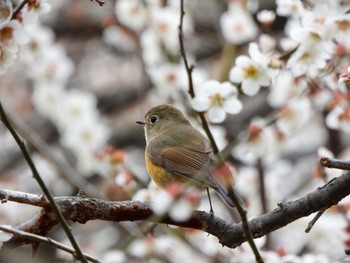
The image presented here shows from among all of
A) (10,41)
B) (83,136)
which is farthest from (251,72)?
(83,136)

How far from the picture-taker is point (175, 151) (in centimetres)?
344

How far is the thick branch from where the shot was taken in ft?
6.93

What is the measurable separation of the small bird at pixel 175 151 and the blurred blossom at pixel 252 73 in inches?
15.4

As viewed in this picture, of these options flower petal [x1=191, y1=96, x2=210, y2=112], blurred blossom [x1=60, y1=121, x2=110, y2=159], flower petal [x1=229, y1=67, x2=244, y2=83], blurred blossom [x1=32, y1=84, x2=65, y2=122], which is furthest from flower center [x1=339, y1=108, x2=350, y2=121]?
blurred blossom [x1=32, y1=84, x2=65, y2=122]

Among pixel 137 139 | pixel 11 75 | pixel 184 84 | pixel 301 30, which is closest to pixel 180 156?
pixel 301 30

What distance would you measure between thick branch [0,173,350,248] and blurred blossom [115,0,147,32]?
97.4 inches

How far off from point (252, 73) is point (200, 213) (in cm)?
77

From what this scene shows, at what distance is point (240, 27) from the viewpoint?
4250 mm

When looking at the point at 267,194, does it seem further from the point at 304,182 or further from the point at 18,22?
the point at 18,22

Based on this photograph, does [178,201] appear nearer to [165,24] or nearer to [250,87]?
[250,87]

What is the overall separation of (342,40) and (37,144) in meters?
1.87

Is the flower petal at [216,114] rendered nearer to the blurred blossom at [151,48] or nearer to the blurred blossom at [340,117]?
the blurred blossom at [340,117]

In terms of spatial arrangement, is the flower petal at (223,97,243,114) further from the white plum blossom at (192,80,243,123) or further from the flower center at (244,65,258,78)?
the flower center at (244,65,258,78)

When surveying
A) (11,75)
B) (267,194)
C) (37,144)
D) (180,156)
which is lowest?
(180,156)
